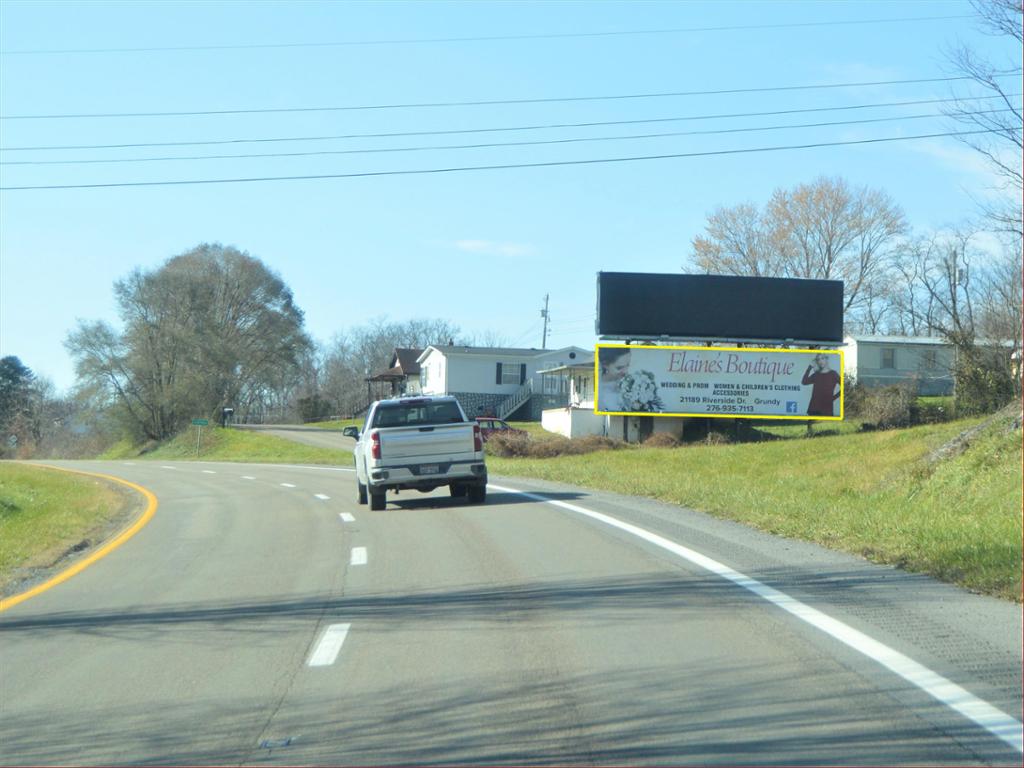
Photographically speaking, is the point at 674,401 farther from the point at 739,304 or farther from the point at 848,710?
the point at 848,710

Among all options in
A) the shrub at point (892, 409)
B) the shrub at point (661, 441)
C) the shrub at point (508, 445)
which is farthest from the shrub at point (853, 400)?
the shrub at point (508, 445)

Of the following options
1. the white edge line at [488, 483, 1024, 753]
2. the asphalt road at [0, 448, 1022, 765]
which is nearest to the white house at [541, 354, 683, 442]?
the asphalt road at [0, 448, 1022, 765]

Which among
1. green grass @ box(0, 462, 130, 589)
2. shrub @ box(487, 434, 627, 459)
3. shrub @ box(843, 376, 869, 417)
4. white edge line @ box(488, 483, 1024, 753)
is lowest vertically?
green grass @ box(0, 462, 130, 589)

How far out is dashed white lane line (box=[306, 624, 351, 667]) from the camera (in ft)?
26.4

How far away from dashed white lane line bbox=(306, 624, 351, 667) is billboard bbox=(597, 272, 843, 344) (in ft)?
129

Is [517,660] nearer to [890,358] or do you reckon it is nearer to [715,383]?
[715,383]

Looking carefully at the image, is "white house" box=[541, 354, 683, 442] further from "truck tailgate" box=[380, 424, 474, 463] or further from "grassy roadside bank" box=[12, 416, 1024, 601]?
"truck tailgate" box=[380, 424, 474, 463]

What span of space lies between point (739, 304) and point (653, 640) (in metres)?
42.9

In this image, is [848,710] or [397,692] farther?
[397,692]

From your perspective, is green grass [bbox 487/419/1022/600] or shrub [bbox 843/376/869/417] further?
shrub [bbox 843/376/869/417]

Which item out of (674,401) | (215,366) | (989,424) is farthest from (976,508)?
(215,366)

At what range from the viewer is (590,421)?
175 ft

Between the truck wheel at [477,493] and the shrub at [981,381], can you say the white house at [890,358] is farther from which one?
the truck wheel at [477,493]

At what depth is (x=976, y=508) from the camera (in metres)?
14.0
